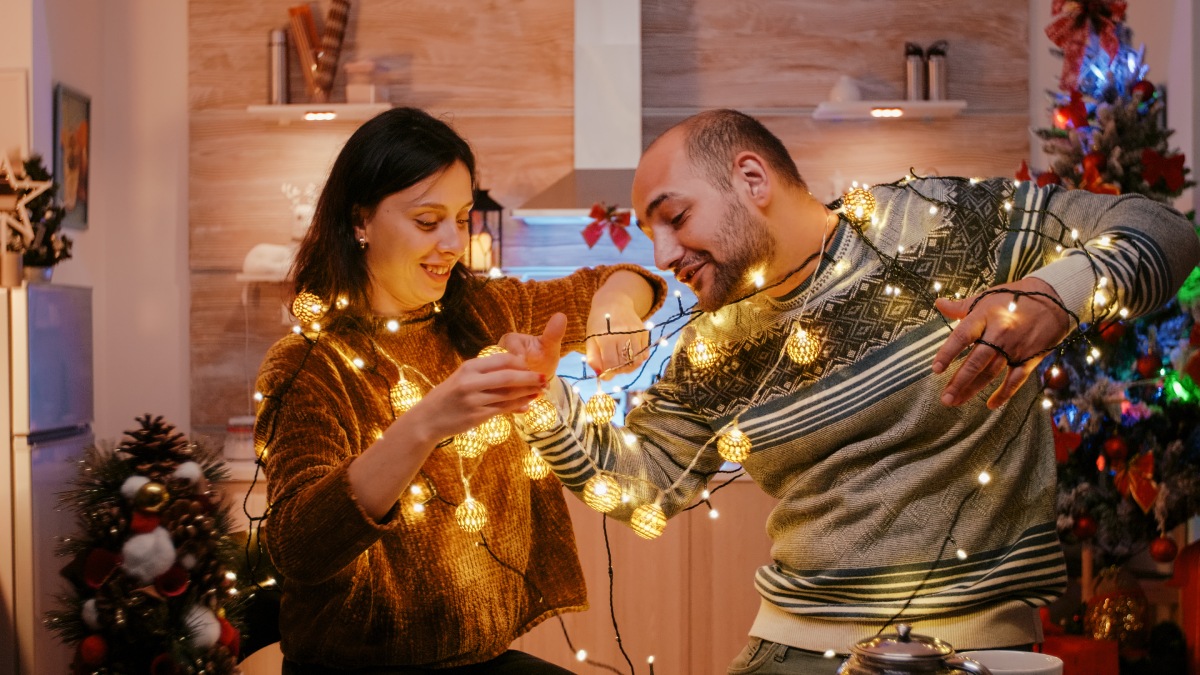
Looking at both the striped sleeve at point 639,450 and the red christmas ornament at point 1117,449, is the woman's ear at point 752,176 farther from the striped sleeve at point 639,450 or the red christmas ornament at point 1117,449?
the red christmas ornament at point 1117,449

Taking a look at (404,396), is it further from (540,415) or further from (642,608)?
(642,608)

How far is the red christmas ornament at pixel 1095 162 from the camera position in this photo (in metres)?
3.08

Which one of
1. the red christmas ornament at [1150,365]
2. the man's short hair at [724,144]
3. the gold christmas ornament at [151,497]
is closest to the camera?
the man's short hair at [724,144]

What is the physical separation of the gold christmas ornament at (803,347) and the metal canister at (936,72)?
283 cm

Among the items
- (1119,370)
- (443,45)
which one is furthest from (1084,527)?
(443,45)

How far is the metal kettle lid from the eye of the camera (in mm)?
967

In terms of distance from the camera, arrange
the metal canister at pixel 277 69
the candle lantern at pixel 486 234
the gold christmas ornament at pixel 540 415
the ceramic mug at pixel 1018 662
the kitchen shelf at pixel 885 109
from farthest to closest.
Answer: the metal canister at pixel 277 69
the kitchen shelf at pixel 885 109
the candle lantern at pixel 486 234
the gold christmas ornament at pixel 540 415
the ceramic mug at pixel 1018 662

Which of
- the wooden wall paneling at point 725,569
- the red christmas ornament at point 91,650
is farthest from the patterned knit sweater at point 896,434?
the wooden wall paneling at point 725,569

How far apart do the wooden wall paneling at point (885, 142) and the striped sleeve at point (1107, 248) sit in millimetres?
2694

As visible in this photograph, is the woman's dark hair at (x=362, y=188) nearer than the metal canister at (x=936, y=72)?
Yes

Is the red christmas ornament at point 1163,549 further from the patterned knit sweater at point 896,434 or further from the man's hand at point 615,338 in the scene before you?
the man's hand at point 615,338

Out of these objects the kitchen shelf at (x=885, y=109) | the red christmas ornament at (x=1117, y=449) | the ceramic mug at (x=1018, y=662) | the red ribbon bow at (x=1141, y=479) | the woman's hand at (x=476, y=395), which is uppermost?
the kitchen shelf at (x=885, y=109)

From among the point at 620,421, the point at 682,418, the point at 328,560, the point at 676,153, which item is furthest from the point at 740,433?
the point at 620,421

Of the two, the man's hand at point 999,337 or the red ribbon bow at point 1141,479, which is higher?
the man's hand at point 999,337
